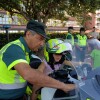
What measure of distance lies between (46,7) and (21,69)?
37.2ft

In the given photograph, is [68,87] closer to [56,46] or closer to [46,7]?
[56,46]

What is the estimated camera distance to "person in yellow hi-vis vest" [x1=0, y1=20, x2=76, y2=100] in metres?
2.45

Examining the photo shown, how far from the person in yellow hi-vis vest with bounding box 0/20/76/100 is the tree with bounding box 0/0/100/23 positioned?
10238mm

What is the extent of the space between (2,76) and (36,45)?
43 centimetres

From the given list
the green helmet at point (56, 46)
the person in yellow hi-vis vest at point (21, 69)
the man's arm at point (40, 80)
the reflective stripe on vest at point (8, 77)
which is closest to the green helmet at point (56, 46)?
the green helmet at point (56, 46)

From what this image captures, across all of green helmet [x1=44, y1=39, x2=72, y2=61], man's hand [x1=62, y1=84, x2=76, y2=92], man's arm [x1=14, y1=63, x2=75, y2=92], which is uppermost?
green helmet [x1=44, y1=39, x2=72, y2=61]

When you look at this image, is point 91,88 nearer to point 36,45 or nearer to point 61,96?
point 61,96

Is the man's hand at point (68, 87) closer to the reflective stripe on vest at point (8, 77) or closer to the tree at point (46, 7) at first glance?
the reflective stripe on vest at point (8, 77)

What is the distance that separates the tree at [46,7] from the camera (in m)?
13.3

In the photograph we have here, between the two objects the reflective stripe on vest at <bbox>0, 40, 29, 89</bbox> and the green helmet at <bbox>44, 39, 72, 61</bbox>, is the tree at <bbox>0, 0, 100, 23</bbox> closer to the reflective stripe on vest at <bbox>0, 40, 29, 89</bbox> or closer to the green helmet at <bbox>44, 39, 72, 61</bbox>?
the green helmet at <bbox>44, 39, 72, 61</bbox>

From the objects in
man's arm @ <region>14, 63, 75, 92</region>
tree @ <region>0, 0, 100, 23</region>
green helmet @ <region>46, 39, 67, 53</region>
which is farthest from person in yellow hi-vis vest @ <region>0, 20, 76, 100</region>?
tree @ <region>0, 0, 100, 23</region>

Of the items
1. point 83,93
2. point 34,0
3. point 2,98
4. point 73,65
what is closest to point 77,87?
point 83,93

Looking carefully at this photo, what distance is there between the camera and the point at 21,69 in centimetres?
246

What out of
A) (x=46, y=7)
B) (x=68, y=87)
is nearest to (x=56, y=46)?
(x=68, y=87)
